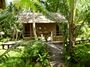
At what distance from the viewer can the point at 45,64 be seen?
503 inches

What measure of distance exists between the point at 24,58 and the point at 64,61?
2.39 metres

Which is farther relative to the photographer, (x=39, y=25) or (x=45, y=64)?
(x=39, y=25)

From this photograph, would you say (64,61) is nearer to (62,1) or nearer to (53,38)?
(62,1)

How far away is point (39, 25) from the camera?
93.8 feet

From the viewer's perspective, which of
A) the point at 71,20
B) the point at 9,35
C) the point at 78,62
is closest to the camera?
the point at 78,62

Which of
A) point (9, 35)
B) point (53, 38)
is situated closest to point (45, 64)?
point (53, 38)

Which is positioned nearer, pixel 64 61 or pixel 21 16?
pixel 64 61

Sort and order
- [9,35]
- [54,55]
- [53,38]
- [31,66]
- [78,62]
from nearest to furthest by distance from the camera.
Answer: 1. [31,66]
2. [78,62]
3. [54,55]
4. [53,38]
5. [9,35]

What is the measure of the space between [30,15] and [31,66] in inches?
523

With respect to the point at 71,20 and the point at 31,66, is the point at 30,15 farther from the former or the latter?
the point at 31,66

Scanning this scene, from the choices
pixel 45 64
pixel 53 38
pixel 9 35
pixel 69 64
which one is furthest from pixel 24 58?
pixel 9 35

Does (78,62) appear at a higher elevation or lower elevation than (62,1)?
lower

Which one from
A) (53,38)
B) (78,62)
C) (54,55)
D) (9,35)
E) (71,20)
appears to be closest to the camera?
(78,62)

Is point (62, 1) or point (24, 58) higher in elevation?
point (62, 1)
